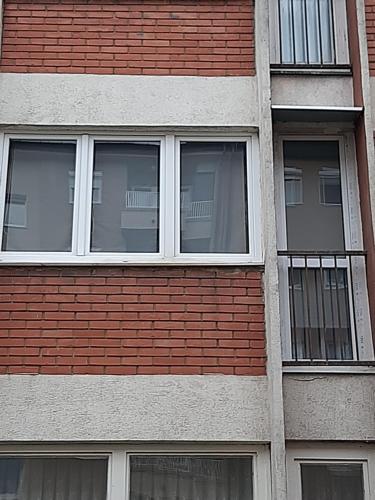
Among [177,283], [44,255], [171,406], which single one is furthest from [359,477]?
[44,255]

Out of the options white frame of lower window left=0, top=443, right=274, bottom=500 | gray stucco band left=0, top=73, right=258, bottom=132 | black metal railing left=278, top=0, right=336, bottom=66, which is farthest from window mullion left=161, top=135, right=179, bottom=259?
white frame of lower window left=0, top=443, right=274, bottom=500

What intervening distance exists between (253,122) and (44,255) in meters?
2.36

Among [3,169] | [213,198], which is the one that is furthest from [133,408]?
[3,169]

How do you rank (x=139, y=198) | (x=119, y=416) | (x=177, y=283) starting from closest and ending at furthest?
(x=119, y=416)
(x=177, y=283)
(x=139, y=198)

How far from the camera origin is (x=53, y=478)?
660cm

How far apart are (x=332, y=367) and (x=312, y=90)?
2.74 m

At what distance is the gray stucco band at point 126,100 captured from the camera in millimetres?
7582

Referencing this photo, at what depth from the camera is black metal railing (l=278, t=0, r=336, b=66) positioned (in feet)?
26.8

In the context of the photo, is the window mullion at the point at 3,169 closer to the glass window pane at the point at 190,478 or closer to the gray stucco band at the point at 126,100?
the gray stucco band at the point at 126,100

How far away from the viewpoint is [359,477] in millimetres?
6613

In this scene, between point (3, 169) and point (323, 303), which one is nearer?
point (323, 303)

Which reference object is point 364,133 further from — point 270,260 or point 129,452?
point 129,452

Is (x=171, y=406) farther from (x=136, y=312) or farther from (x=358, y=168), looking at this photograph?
(x=358, y=168)

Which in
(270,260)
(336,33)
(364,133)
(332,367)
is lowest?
(332,367)
